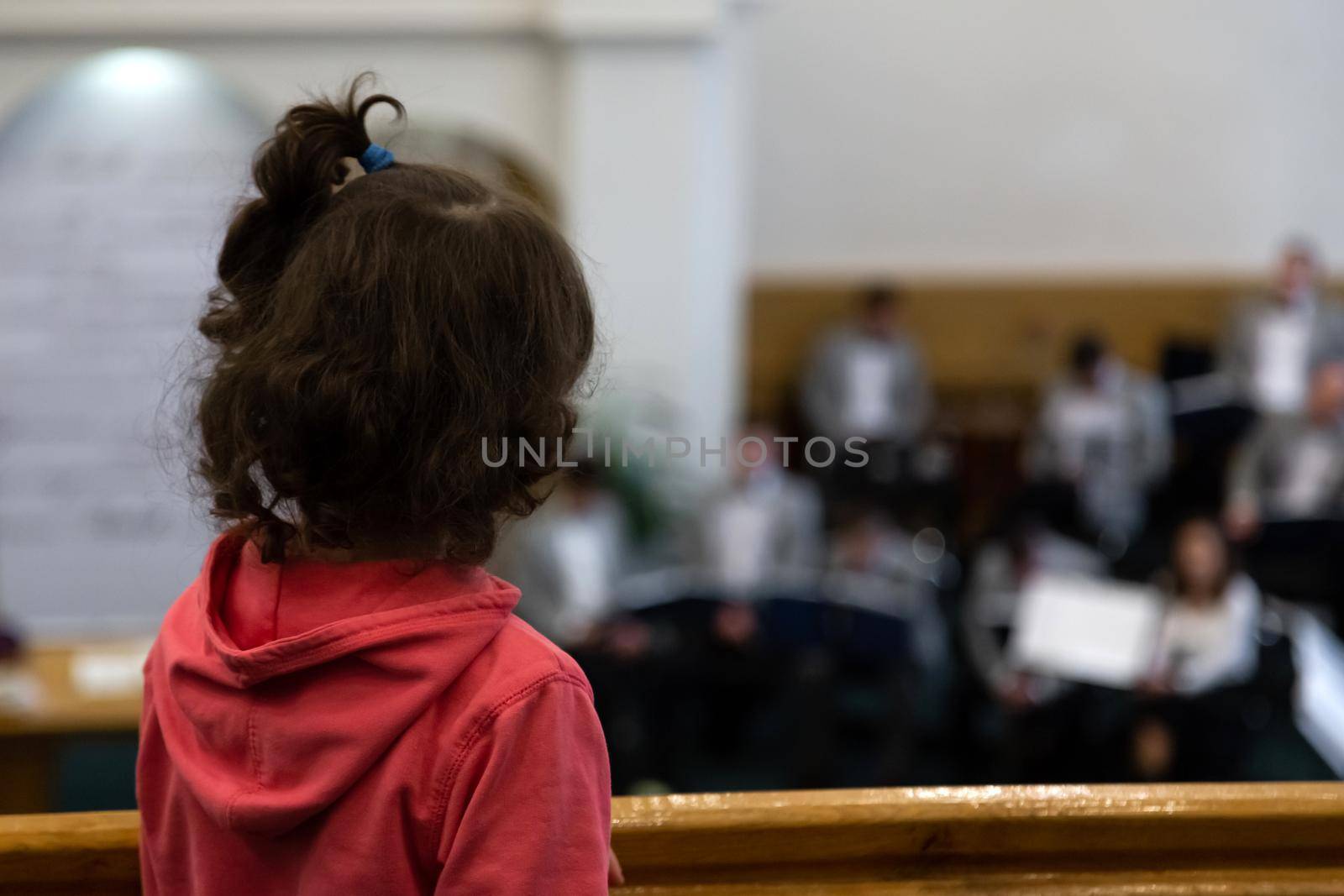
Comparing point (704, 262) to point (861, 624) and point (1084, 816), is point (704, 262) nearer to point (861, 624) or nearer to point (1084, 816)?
point (861, 624)

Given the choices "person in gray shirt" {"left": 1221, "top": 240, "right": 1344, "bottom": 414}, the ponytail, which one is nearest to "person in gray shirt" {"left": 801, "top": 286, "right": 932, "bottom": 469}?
"person in gray shirt" {"left": 1221, "top": 240, "right": 1344, "bottom": 414}

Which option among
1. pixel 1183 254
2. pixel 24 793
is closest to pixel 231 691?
pixel 24 793

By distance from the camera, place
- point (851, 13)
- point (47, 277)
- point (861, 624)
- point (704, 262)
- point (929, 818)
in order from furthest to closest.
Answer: point (851, 13), point (704, 262), point (47, 277), point (861, 624), point (929, 818)

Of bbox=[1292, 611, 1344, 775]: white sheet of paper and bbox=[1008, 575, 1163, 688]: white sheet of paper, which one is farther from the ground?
bbox=[1008, 575, 1163, 688]: white sheet of paper

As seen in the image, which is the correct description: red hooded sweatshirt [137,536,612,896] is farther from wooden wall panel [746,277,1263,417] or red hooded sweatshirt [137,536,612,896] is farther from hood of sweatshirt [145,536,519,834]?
wooden wall panel [746,277,1263,417]

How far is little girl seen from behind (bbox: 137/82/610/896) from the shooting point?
88 centimetres

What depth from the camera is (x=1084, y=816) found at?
4.06 ft

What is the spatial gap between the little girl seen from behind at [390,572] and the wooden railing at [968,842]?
30 cm

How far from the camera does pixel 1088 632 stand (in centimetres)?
469

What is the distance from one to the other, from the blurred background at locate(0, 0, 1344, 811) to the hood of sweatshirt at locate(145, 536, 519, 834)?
1.96m

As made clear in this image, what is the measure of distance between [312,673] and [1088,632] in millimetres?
4148

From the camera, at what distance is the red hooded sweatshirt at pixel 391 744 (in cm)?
88

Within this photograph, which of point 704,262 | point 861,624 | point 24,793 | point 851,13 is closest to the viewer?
point 24,793

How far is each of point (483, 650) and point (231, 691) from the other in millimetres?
177
